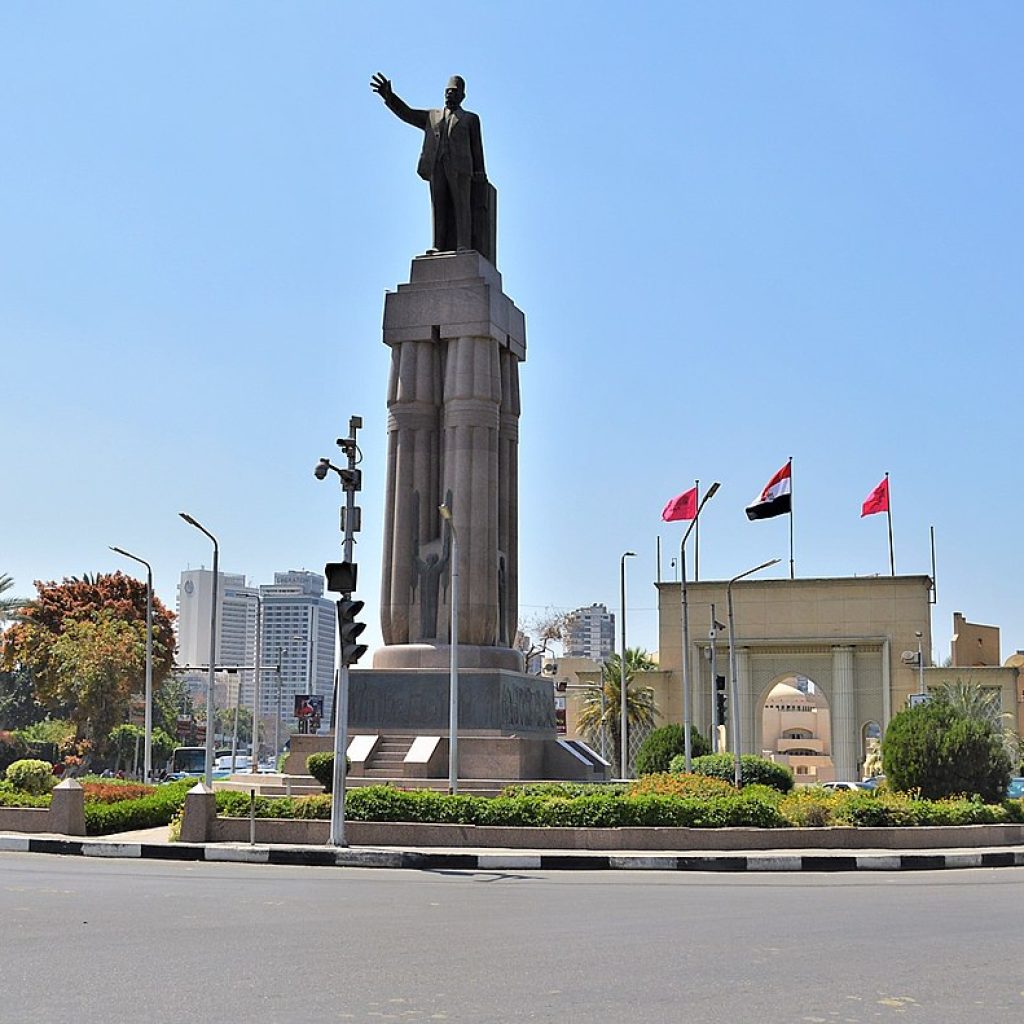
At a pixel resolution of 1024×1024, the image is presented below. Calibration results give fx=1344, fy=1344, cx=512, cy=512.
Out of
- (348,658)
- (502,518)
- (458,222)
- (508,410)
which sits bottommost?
(348,658)

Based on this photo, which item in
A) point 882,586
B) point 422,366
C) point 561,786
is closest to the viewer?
point 561,786

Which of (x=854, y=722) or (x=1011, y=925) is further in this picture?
(x=854, y=722)

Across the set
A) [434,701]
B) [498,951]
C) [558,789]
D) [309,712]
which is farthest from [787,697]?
[498,951]

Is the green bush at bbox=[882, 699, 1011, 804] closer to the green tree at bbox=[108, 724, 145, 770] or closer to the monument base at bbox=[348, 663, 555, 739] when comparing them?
the monument base at bbox=[348, 663, 555, 739]

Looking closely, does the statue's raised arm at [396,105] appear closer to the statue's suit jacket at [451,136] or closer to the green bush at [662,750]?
the statue's suit jacket at [451,136]

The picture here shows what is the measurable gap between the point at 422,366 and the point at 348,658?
41.5ft

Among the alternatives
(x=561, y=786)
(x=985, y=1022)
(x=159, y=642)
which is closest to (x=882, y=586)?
(x=159, y=642)

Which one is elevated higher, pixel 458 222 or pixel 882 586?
→ pixel 458 222

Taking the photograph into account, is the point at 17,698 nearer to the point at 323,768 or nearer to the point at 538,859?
the point at 323,768

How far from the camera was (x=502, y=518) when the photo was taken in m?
32.0

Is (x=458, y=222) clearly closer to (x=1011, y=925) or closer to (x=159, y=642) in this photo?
(x=1011, y=925)

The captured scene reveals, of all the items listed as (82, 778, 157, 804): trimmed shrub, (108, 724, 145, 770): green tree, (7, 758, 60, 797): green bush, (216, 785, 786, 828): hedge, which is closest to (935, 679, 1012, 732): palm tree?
(216, 785, 786, 828): hedge

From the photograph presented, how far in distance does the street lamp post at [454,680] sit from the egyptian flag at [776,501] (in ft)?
31.7

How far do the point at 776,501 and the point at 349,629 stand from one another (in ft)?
61.2
